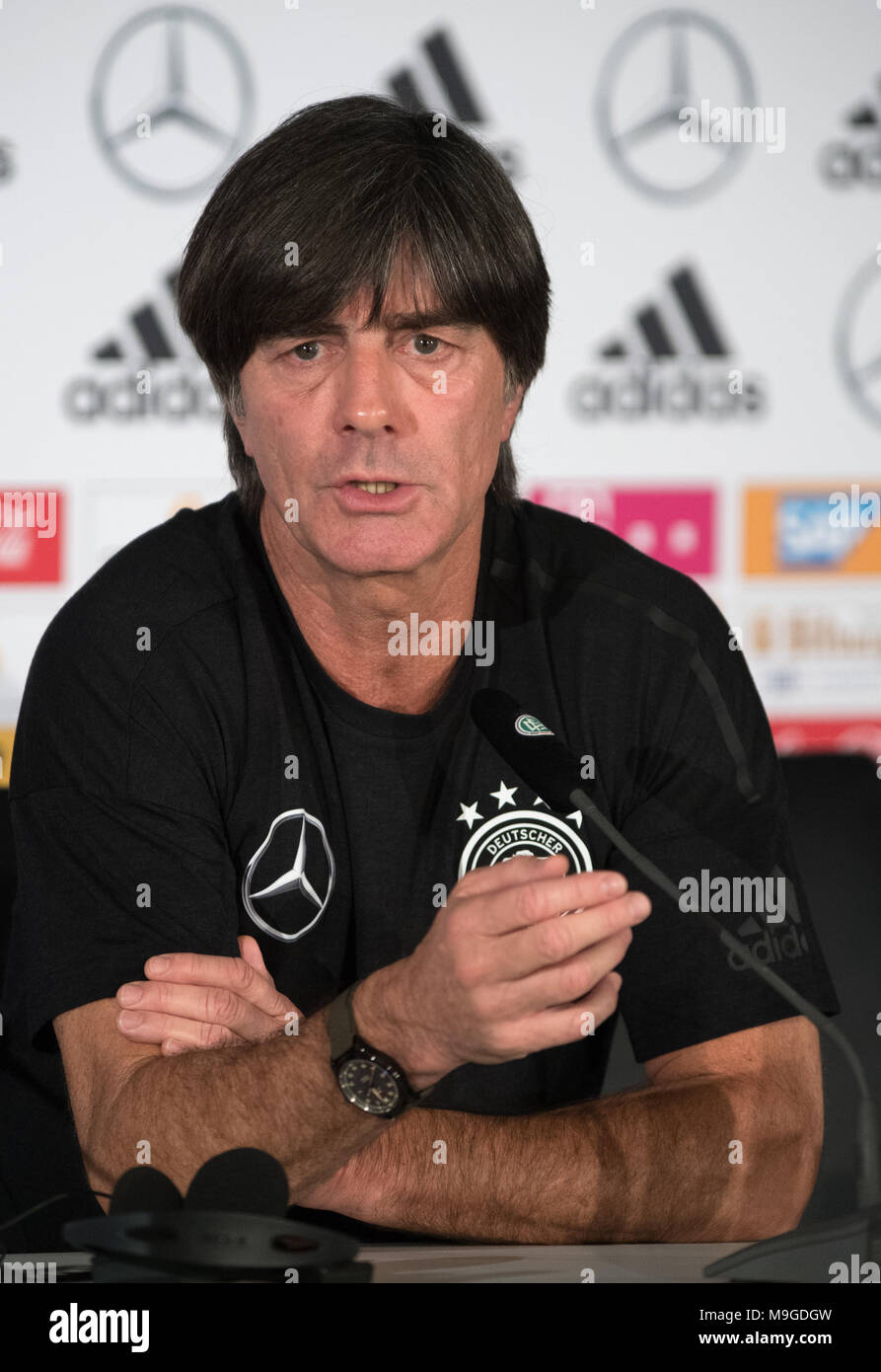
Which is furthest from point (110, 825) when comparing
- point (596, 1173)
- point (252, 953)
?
point (596, 1173)

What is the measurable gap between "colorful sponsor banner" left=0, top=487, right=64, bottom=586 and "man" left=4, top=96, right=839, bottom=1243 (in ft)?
5.00

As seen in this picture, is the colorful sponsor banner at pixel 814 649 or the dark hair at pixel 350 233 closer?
the dark hair at pixel 350 233

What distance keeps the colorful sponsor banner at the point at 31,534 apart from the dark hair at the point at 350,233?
1.57 metres

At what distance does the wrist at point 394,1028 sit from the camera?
1.04 metres

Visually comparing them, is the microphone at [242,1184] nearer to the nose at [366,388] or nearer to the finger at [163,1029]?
the finger at [163,1029]

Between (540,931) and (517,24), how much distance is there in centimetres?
252

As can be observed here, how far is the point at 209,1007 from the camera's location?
1.20 meters

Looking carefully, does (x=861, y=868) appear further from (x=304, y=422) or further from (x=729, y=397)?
(x=729, y=397)

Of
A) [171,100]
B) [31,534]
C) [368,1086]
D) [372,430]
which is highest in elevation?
[171,100]

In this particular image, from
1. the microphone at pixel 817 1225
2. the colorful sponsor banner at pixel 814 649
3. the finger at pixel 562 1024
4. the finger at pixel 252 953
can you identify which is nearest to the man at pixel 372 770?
the finger at pixel 252 953

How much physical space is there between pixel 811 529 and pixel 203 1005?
224cm

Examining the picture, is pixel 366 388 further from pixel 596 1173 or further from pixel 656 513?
pixel 656 513
